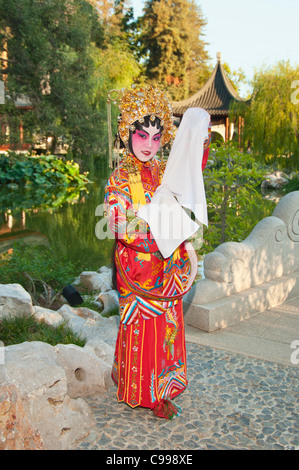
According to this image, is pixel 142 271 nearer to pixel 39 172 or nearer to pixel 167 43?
pixel 39 172

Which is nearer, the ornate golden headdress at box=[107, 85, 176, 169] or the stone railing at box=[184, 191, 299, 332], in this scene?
the ornate golden headdress at box=[107, 85, 176, 169]

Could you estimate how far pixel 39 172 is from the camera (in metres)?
17.8

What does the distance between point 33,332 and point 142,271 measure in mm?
1299

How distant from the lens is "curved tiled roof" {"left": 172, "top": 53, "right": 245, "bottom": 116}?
20.5 m

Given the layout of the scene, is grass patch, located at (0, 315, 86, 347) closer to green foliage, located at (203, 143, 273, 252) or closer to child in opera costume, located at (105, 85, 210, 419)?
child in opera costume, located at (105, 85, 210, 419)

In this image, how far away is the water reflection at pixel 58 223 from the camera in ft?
27.6

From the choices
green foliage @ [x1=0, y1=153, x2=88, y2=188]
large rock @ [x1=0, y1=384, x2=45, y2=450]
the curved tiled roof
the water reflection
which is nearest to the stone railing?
large rock @ [x1=0, y1=384, x2=45, y2=450]

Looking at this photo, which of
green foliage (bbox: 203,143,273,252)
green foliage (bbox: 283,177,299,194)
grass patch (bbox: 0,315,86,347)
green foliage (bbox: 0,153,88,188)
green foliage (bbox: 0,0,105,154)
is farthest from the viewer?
green foliage (bbox: 0,153,88,188)

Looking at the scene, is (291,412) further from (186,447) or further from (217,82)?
(217,82)

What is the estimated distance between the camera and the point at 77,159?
19.6 m

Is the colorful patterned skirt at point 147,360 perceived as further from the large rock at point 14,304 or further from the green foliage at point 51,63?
the green foliage at point 51,63

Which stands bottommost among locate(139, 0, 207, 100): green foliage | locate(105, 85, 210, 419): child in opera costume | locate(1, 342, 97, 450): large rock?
locate(1, 342, 97, 450): large rock

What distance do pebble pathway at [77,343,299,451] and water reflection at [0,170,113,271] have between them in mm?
4397

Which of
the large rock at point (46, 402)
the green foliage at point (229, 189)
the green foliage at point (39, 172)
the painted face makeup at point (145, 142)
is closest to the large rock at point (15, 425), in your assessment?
the large rock at point (46, 402)
